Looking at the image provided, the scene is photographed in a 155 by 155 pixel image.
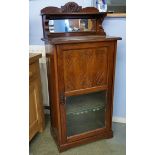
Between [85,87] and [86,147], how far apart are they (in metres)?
0.59

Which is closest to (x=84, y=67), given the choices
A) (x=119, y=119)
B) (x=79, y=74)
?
(x=79, y=74)

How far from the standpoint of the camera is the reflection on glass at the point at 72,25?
1.75 m

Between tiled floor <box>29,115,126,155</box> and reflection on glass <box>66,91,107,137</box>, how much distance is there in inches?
6.1

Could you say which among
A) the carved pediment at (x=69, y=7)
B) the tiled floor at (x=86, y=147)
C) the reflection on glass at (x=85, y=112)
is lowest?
the tiled floor at (x=86, y=147)

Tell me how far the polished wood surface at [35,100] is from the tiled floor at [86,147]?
0.10 meters

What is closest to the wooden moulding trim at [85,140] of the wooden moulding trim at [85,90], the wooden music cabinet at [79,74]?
the wooden music cabinet at [79,74]

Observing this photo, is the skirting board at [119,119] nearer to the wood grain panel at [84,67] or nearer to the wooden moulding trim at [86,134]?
the wooden moulding trim at [86,134]

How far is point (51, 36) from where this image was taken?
167 centimetres

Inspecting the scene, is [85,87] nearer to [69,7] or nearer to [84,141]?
[84,141]

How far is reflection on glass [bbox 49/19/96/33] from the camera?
1.75 metres

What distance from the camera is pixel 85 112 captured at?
1827mm
